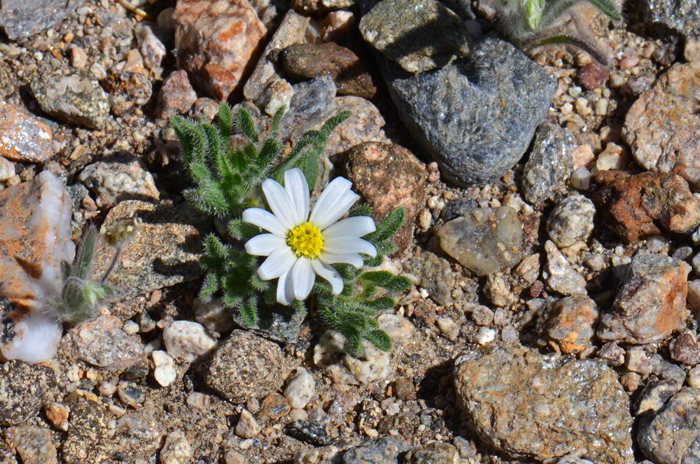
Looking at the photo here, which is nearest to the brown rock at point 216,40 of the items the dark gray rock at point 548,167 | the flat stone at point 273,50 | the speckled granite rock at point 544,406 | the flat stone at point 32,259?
the flat stone at point 273,50

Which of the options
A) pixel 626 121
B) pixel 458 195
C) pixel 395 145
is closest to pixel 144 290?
pixel 395 145

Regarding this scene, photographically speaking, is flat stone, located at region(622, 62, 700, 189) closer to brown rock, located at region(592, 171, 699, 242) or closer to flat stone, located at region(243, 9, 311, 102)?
brown rock, located at region(592, 171, 699, 242)

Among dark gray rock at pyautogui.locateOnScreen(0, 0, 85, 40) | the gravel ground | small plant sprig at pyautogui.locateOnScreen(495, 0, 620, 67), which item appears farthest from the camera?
dark gray rock at pyautogui.locateOnScreen(0, 0, 85, 40)

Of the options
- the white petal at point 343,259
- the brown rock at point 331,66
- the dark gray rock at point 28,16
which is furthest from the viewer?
the dark gray rock at point 28,16

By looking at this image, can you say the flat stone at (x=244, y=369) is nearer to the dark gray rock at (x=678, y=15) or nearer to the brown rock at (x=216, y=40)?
the brown rock at (x=216, y=40)

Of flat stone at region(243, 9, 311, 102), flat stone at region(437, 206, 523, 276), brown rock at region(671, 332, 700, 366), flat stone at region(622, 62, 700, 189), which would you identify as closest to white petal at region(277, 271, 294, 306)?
flat stone at region(437, 206, 523, 276)

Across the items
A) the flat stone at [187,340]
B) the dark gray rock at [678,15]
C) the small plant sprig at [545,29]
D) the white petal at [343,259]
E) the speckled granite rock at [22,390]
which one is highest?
the dark gray rock at [678,15]
